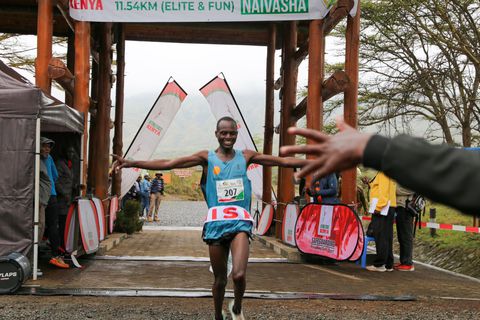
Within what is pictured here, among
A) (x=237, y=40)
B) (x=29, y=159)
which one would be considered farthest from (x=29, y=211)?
(x=237, y=40)

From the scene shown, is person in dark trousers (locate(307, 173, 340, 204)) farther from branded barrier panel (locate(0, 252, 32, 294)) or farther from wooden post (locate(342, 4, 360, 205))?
branded barrier panel (locate(0, 252, 32, 294))

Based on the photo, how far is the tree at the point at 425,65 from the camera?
1439cm

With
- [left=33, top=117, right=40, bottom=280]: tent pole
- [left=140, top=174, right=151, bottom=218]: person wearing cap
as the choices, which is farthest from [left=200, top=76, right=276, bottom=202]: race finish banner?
[left=140, top=174, right=151, bottom=218]: person wearing cap

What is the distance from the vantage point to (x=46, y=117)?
26.3 ft

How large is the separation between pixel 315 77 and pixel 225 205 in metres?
5.94

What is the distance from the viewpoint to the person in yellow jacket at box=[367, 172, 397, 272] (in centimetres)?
990

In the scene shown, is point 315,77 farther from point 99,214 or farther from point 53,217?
point 53,217

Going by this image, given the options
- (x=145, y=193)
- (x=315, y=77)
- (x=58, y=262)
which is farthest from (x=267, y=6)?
(x=145, y=193)

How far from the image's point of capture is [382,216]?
9.98 metres

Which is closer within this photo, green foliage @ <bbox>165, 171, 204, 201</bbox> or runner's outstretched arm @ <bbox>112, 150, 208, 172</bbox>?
runner's outstretched arm @ <bbox>112, 150, 208, 172</bbox>

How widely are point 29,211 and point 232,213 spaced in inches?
125

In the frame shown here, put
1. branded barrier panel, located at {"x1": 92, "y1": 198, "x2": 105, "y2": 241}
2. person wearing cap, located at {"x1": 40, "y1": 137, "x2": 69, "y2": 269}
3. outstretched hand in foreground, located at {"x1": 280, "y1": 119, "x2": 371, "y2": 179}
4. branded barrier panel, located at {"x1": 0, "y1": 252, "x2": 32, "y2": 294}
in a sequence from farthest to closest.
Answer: branded barrier panel, located at {"x1": 92, "y1": 198, "x2": 105, "y2": 241}
person wearing cap, located at {"x1": 40, "y1": 137, "x2": 69, "y2": 269}
branded barrier panel, located at {"x1": 0, "y1": 252, "x2": 32, "y2": 294}
outstretched hand in foreground, located at {"x1": 280, "y1": 119, "x2": 371, "y2": 179}

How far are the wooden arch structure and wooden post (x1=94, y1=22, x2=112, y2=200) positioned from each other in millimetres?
22

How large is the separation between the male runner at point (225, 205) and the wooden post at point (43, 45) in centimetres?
523
